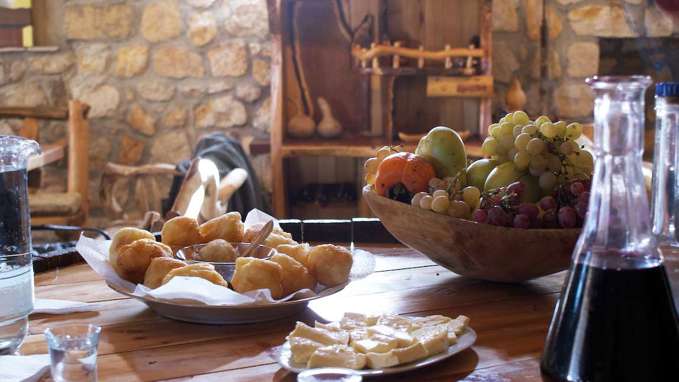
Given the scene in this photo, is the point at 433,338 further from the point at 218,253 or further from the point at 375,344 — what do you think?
the point at 218,253

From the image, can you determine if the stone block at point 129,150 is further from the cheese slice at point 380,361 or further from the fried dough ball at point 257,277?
the cheese slice at point 380,361

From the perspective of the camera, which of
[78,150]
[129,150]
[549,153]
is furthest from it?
[129,150]

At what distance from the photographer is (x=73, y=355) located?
2.56 feet

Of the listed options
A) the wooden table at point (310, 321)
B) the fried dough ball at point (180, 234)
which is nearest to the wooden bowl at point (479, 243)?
the wooden table at point (310, 321)

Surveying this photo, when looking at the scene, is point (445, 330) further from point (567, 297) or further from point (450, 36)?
point (450, 36)

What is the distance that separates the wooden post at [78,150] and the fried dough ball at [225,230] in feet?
8.39

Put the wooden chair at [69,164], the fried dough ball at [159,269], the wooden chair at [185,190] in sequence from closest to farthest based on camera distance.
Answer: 1. the fried dough ball at [159,269]
2. the wooden chair at [185,190]
3. the wooden chair at [69,164]

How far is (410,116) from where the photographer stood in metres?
3.75

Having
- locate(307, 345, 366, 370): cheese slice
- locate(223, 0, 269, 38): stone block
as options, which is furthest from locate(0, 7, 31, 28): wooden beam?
locate(307, 345, 366, 370): cheese slice

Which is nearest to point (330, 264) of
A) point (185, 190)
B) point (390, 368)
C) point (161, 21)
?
point (390, 368)

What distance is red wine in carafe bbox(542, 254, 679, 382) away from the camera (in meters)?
0.71

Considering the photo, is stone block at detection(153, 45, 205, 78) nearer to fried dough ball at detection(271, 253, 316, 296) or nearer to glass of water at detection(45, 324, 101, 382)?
fried dough ball at detection(271, 253, 316, 296)

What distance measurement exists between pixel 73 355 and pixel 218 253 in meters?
0.35

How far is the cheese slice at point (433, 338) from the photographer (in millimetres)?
880
